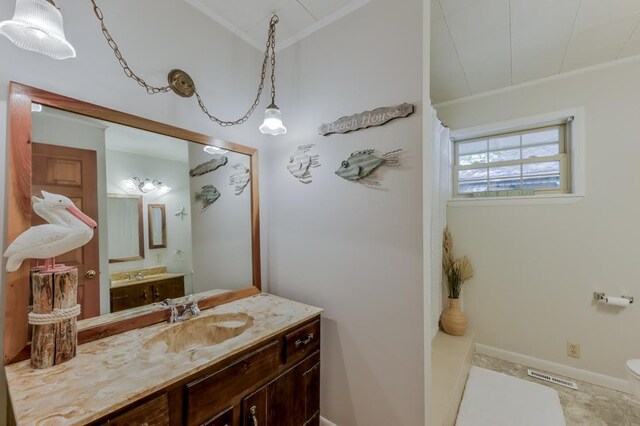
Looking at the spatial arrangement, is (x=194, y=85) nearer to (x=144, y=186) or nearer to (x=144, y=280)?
(x=144, y=186)

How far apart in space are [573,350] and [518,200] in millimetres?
1374

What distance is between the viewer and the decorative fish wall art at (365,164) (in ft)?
4.59

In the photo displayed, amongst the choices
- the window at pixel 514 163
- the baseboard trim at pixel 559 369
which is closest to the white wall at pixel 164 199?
the window at pixel 514 163

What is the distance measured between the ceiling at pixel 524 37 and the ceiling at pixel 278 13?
2.05 ft

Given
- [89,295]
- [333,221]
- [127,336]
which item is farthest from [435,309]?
[89,295]

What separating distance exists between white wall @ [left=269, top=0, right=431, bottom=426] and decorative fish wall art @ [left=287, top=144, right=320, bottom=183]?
44 mm

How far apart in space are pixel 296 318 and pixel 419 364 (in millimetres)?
674

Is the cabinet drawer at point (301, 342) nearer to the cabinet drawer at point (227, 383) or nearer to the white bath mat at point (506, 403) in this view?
the cabinet drawer at point (227, 383)

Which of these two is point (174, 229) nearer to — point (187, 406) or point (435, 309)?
point (187, 406)

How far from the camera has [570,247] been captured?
7.23 feet

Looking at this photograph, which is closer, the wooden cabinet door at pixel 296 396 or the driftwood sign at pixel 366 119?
the wooden cabinet door at pixel 296 396

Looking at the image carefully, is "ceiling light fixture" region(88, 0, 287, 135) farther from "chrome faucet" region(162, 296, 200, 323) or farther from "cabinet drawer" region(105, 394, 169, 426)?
"cabinet drawer" region(105, 394, 169, 426)

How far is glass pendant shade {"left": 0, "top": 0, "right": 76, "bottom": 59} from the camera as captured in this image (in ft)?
2.53

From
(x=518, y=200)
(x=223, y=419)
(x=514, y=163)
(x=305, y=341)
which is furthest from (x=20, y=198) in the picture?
(x=514, y=163)
